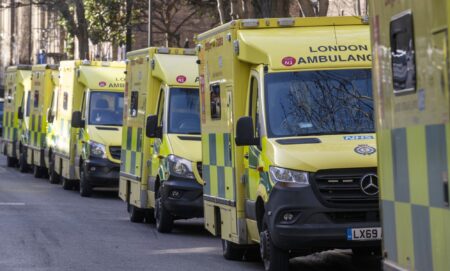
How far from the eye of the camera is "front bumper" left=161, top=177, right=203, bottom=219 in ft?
53.3

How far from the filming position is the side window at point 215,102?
13.7 m

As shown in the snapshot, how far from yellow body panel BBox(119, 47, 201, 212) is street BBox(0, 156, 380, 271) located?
Answer: 68 centimetres

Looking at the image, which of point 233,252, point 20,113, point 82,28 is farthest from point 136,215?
point 82,28

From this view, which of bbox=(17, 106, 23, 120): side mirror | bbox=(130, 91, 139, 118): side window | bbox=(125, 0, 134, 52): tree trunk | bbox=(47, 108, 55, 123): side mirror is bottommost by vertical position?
bbox=(130, 91, 139, 118): side window

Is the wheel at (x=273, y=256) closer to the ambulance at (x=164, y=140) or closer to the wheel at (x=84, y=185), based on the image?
the ambulance at (x=164, y=140)

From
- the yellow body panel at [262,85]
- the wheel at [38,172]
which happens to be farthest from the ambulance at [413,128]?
the wheel at [38,172]

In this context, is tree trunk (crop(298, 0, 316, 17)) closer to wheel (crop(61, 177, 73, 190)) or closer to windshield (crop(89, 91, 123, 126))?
windshield (crop(89, 91, 123, 126))

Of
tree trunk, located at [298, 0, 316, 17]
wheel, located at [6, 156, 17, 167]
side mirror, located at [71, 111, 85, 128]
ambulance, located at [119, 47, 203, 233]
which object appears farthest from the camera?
wheel, located at [6, 156, 17, 167]

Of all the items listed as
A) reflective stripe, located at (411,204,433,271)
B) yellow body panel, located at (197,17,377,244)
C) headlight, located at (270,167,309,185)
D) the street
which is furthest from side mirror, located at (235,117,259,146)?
reflective stripe, located at (411,204,433,271)

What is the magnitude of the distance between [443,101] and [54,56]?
5567 cm

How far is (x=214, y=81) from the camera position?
1383 centimetres

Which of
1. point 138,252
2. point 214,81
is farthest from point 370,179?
point 138,252

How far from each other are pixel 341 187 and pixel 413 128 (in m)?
3.91

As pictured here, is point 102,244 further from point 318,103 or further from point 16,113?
point 16,113
